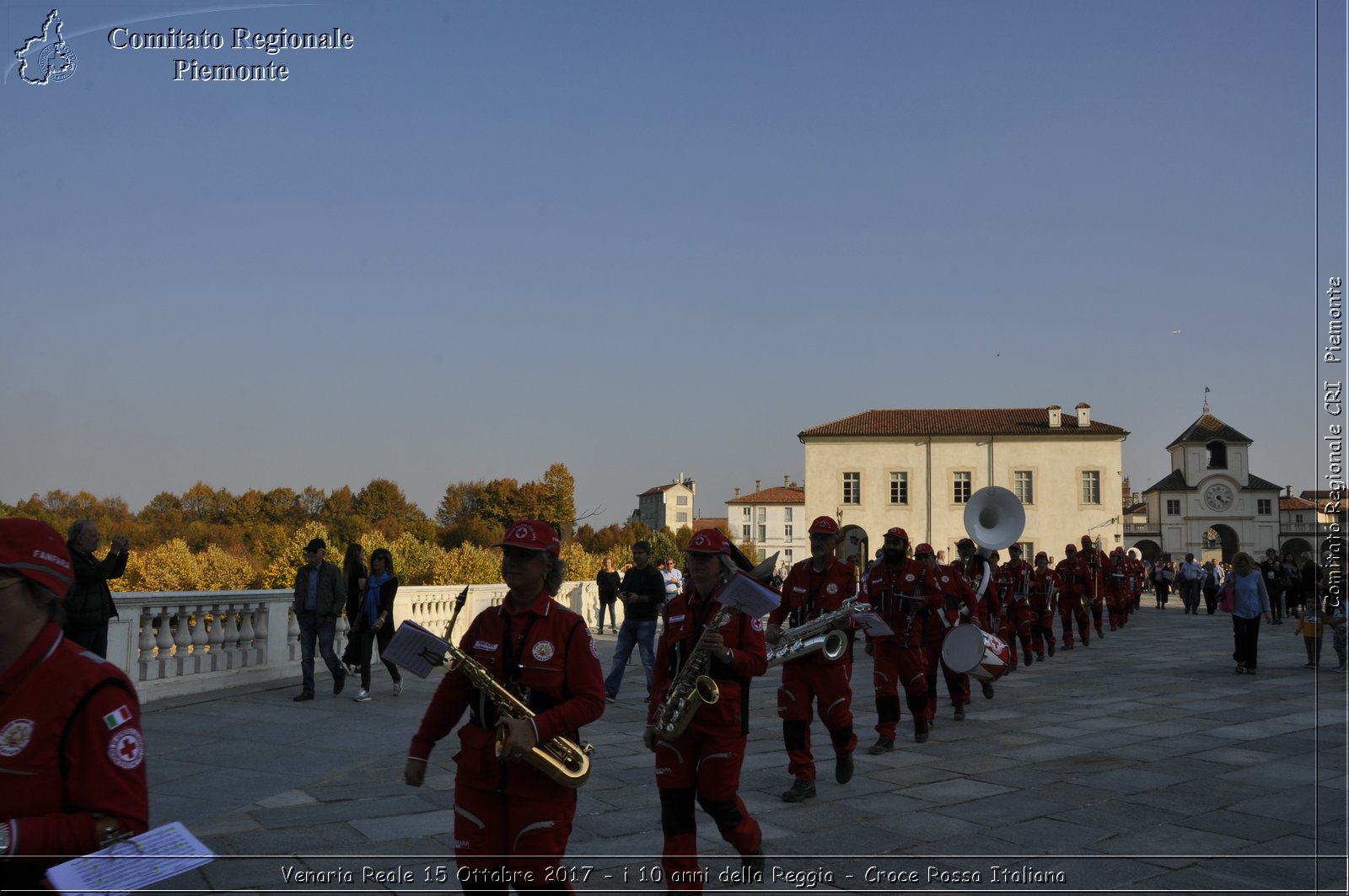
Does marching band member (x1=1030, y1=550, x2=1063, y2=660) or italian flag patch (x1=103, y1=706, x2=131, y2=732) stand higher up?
italian flag patch (x1=103, y1=706, x2=131, y2=732)

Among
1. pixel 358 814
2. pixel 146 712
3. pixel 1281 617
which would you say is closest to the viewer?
pixel 358 814

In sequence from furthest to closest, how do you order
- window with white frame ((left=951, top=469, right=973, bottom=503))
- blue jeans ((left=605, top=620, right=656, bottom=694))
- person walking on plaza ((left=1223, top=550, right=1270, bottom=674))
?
1. window with white frame ((left=951, top=469, right=973, bottom=503))
2. person walking on plaza ((left=1223, top=550, right=1270, bottom=674))
3. blue jeans ((left=605, top=620, right=656, bottom=694))

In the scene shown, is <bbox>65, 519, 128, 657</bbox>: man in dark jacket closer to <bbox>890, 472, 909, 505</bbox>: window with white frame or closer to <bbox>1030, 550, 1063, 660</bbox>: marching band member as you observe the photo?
<bbox>1030, 550, 1063, 660</bbox>: marching band member

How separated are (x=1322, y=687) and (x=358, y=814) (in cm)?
1259

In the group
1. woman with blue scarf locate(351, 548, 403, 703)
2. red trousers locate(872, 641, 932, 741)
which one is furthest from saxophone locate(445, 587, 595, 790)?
woman with blue scarf locate(351, 548, 403, 703)

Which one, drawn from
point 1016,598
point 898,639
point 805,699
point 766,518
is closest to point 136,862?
point 805,699

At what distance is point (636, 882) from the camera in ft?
18.0

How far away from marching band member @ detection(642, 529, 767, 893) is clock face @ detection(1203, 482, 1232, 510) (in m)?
85.1

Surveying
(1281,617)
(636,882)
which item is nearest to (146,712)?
(636,882)

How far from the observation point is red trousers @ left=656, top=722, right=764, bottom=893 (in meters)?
5.02

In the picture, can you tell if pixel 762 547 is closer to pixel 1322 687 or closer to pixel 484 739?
pixel 1322 687

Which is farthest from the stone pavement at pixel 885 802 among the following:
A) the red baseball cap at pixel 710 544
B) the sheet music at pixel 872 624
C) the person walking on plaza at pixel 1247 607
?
the person walking on plaza at pixel 1247 607

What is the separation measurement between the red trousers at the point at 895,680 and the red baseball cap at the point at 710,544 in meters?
4.44

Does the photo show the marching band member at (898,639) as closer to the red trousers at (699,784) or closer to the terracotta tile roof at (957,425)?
the red trousers at (699,784)
